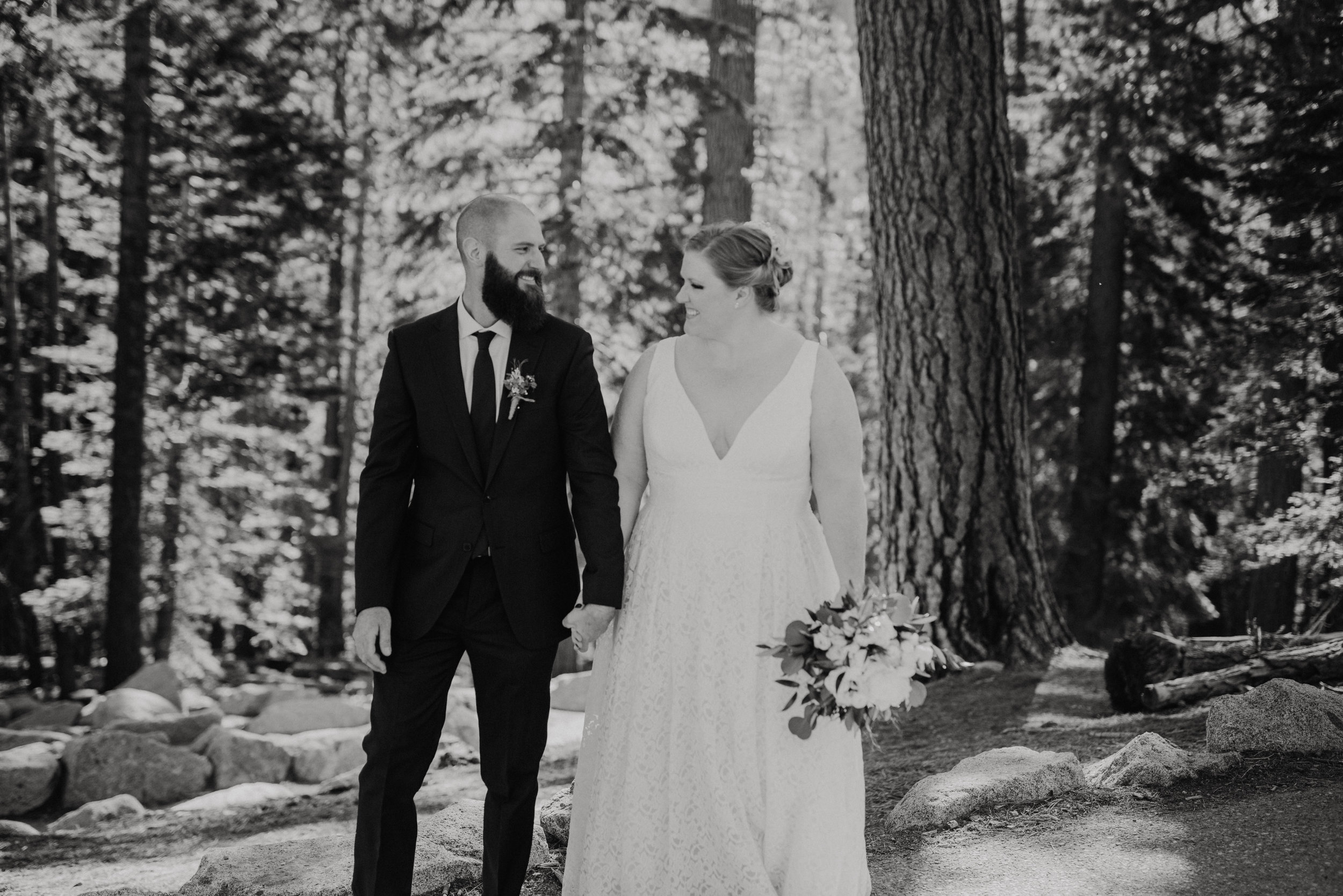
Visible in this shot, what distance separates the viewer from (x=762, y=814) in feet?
11.9

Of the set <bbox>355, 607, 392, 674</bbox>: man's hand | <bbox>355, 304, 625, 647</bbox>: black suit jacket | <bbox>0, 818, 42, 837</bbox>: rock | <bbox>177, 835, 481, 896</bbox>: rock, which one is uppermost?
<bbox>355, 304, 625, 647</bbox>: black suit jacket

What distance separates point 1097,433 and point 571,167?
7760 mm

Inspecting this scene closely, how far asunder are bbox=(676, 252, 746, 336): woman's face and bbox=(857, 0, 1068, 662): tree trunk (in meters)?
3.59

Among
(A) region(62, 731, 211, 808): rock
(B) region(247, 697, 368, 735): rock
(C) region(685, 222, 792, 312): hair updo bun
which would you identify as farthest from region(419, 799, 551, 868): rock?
(B) region(247, 697, 368, 735): rock

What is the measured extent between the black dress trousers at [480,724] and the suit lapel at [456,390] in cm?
34

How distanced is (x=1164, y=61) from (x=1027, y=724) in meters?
8.94

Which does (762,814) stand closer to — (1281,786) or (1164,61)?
(1281,786)

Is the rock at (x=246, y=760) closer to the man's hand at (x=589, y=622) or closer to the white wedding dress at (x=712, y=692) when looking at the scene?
the white wedding dress at (x=712, y=692)

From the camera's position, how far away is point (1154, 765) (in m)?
4.59

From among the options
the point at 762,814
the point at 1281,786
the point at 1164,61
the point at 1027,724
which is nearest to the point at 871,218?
the point at 1027,724

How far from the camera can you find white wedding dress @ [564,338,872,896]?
11.8 ft

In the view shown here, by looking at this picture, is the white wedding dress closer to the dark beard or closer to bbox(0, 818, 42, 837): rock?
the dark beard

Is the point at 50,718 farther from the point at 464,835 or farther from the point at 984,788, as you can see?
the point at 984,788

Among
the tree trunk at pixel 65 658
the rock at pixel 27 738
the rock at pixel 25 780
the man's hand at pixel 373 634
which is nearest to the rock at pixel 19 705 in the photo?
the tree trunk at pixel 65 658
